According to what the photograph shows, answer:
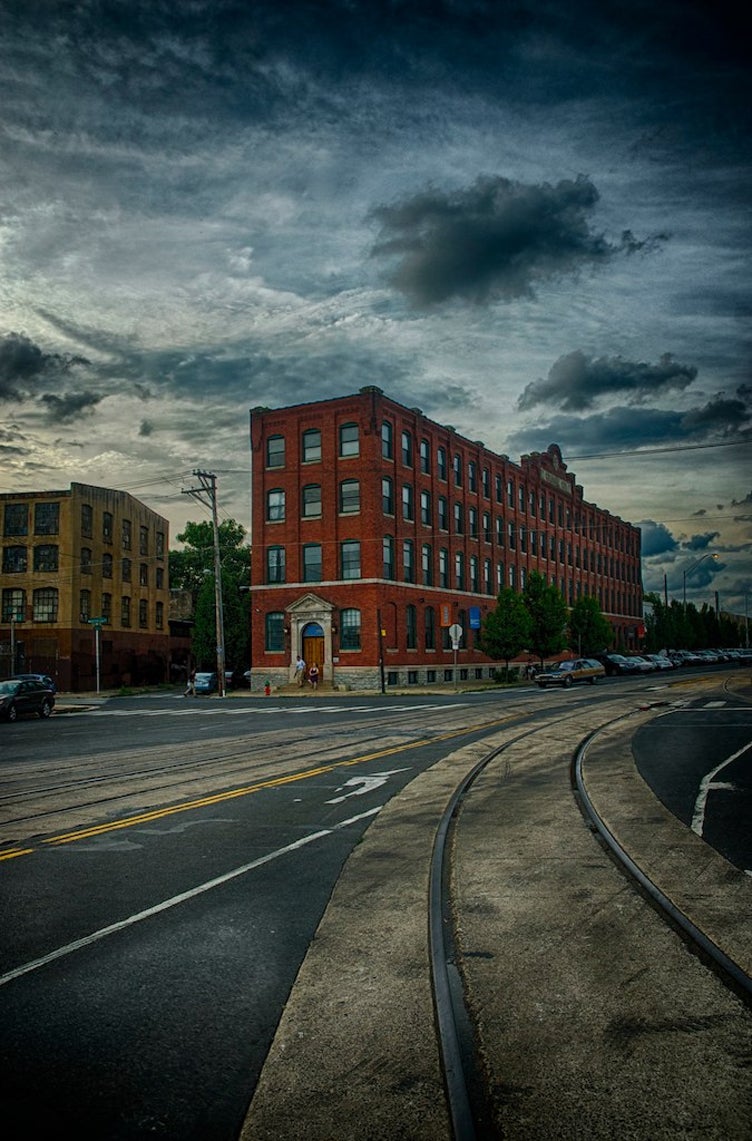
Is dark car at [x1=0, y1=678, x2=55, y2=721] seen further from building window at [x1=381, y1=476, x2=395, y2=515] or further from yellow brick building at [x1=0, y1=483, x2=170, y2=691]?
building window at [x1=381, y1=476, x2=395, y2=515]

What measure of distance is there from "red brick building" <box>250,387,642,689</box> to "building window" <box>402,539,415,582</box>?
11cm

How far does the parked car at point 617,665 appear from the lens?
61.3 m

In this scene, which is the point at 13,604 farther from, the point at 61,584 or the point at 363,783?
the point at 363,783

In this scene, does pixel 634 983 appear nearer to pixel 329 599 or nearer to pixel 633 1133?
pixel 633 1133

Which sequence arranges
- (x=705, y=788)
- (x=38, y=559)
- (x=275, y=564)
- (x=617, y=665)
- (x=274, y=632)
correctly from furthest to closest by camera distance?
(x=617, y=665) < (x=38, y=559) < (x=275, y=564) < (x=274, y=632) < (x=705, y=788)

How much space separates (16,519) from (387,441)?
24476 millimetres

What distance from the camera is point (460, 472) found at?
60.0 m

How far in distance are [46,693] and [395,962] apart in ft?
101

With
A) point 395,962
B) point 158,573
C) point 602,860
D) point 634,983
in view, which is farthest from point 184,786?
point 158,573

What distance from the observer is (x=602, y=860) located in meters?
7.71

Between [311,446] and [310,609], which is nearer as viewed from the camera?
[310,609]

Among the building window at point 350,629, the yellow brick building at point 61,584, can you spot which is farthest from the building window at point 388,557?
the yellow brick building at point 61,584

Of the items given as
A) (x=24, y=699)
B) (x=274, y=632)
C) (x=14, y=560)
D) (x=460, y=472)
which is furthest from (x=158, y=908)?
(x=460, y=472)

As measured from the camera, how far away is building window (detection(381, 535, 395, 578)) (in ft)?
160
